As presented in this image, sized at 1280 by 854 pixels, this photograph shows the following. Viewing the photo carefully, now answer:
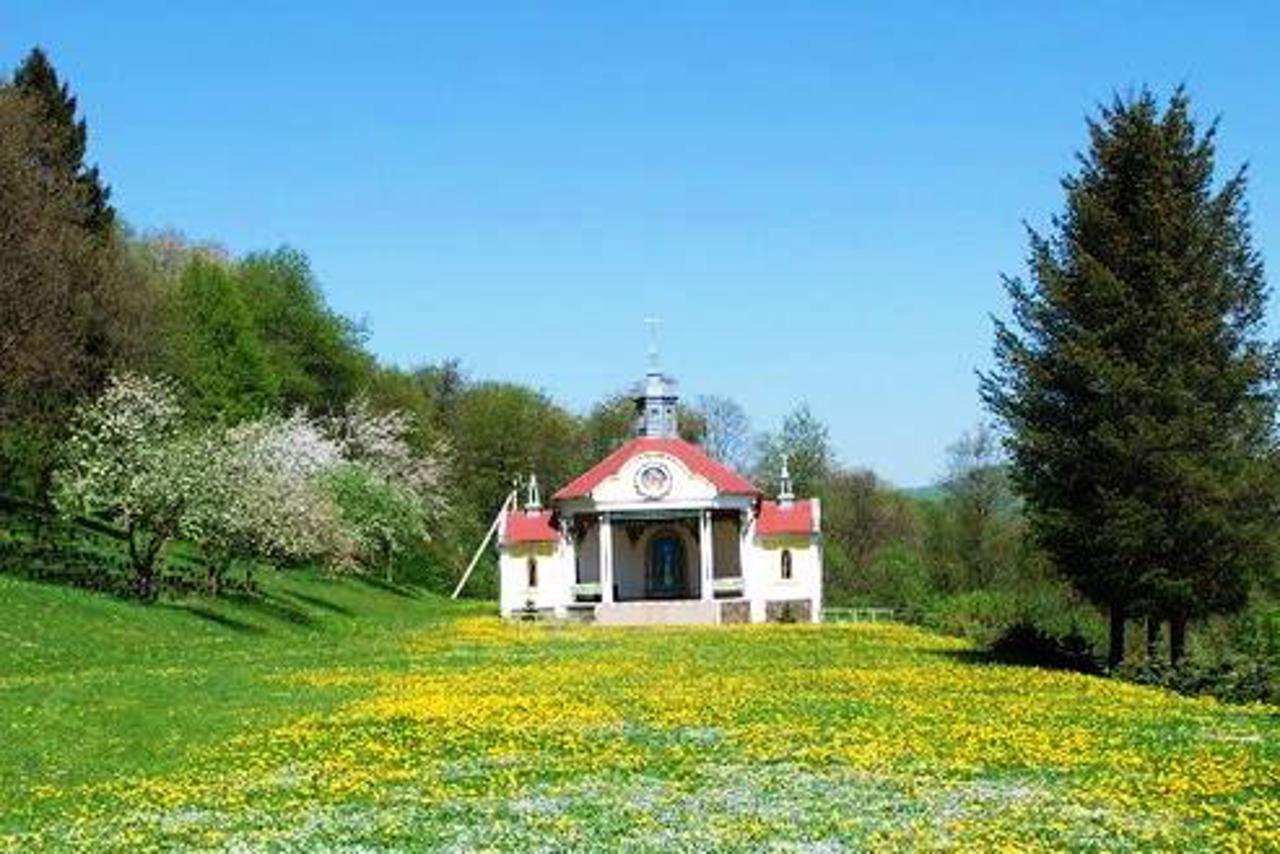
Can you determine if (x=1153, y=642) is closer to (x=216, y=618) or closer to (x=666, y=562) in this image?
(x=216, y=618)

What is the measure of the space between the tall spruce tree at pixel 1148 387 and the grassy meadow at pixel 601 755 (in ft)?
13.1

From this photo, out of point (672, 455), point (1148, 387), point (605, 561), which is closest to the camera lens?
point (1148, 387)

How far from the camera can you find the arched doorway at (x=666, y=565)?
83812 millimetres

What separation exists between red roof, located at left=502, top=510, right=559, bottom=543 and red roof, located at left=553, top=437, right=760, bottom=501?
5.08 ft

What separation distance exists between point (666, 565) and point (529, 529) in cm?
800

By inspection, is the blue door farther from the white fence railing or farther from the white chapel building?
the white fence railing

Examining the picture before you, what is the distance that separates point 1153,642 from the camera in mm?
41031

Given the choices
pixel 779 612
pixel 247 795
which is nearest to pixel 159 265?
pixel 779 612

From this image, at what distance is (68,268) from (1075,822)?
48.5m

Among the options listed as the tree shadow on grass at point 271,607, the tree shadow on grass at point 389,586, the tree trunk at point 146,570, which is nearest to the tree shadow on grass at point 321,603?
the tree shadow on grass at point 271,607

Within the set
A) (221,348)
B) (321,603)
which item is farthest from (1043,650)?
(221,348)

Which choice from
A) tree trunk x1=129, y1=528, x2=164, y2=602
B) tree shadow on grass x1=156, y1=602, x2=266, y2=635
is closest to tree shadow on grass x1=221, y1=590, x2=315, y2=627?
tree shadow on grass x1=156, y1=602, x2=266, y2=635

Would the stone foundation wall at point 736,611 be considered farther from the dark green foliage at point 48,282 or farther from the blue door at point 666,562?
the dark green foliage at point 48,282

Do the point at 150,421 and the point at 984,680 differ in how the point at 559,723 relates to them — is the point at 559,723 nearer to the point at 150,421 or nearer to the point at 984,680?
the point at 984,680
